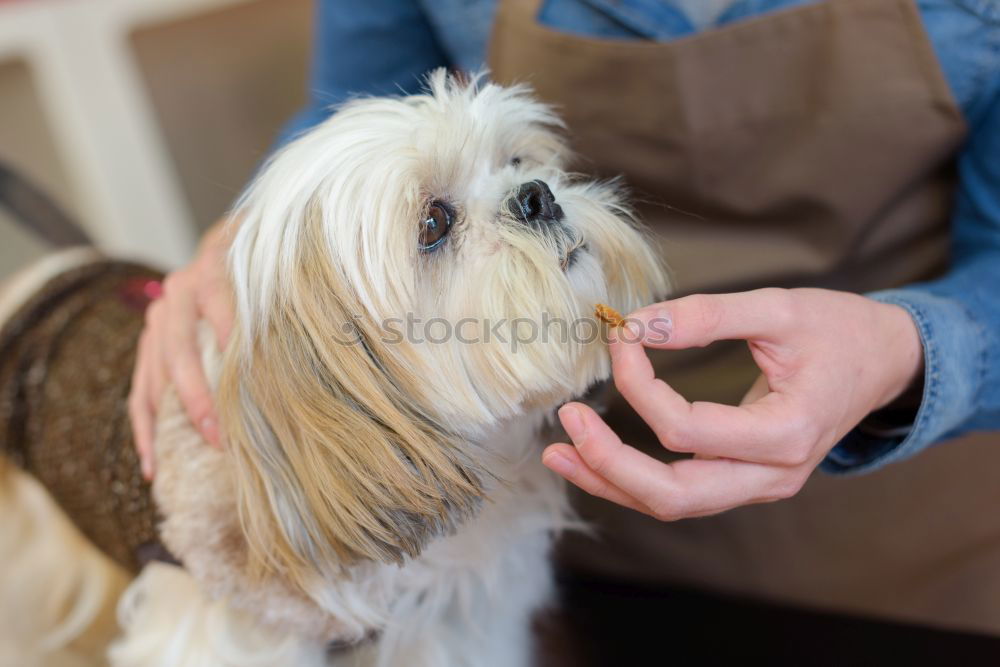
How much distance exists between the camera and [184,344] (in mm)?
926

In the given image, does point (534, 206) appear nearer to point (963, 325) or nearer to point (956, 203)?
point (963, 325)

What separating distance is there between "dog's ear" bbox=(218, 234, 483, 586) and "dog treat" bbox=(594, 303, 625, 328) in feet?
0.64

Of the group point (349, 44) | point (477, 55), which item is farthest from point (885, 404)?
point (349, 44)

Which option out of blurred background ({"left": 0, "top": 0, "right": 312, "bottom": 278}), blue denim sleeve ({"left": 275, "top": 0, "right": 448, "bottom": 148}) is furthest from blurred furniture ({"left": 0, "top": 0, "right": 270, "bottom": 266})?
blue denim sleeve ({"left": 275, "top": 0, "right": 448, "bottom": 148})

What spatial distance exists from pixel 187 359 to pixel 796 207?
2.63 ft

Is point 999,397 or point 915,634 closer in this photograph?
point 999,397

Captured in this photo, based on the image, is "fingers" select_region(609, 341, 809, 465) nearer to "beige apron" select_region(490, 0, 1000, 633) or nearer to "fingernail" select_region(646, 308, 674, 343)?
"fingernail" select_region(646, 308, 674, 343)

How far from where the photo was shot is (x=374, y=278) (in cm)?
75

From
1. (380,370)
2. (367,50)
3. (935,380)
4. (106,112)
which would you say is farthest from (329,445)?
(106,112)

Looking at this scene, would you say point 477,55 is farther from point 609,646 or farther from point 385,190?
point 609,646

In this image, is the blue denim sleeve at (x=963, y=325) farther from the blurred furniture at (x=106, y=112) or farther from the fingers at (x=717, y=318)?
the blurred furniture at (x=106, y=112)

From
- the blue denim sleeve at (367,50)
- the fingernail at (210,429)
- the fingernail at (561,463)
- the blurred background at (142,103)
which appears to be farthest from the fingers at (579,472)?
the blurred background at (142,103)

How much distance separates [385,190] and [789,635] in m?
0.83

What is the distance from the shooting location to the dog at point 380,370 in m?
0.75
